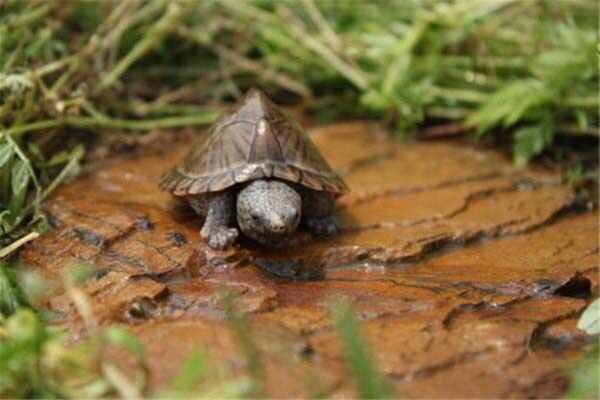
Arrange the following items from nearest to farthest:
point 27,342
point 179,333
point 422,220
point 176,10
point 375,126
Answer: point 27,342, point 179,333, point 422,220, point 176,10, point 375,126

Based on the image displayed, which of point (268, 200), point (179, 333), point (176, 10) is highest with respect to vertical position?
point (176, 10)

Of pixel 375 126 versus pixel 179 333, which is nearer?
pixel 179 333

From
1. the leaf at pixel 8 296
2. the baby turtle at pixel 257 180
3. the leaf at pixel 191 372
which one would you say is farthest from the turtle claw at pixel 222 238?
the leaf at pixel 191 372

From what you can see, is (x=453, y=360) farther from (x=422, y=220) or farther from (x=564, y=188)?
(x=564, y=188)

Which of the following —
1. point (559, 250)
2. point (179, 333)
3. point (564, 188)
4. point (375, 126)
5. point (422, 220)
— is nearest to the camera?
point (179, 333)

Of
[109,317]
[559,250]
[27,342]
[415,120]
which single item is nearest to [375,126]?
[415,120]

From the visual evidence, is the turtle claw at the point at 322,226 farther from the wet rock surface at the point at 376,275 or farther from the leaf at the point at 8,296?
the leaf at the point at 8,296
